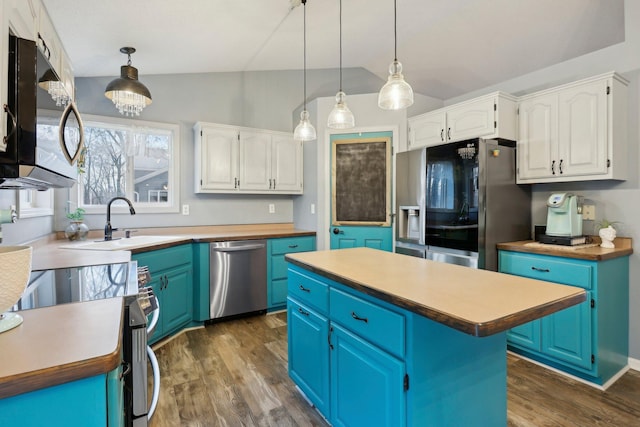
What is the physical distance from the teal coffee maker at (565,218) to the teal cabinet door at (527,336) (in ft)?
2.20

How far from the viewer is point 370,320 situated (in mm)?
1377

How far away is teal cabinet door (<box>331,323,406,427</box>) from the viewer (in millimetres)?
1255

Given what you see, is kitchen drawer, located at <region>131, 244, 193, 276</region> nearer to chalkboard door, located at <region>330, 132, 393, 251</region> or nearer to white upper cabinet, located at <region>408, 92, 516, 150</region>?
chalkboard door, located at <region>330, 132, 393, 251</region>

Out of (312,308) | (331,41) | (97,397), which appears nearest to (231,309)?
(312,308)

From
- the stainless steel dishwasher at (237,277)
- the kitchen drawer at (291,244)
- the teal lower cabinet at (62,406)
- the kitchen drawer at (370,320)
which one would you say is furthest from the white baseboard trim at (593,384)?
the teal lower cabinet at (62,406)

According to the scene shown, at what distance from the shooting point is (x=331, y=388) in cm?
165

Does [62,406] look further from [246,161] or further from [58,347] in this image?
[246,161]

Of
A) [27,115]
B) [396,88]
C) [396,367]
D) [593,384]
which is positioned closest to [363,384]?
[396,367]

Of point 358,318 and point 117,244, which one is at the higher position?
point 117,244

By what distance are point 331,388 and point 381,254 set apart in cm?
84

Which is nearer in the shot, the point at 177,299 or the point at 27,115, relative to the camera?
the point at 27,115

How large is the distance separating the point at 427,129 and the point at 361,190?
0.94m

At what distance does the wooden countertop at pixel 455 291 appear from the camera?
992 mm

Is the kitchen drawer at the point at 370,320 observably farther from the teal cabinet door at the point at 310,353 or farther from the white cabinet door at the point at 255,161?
the white cabinet door at the point at 255,161
